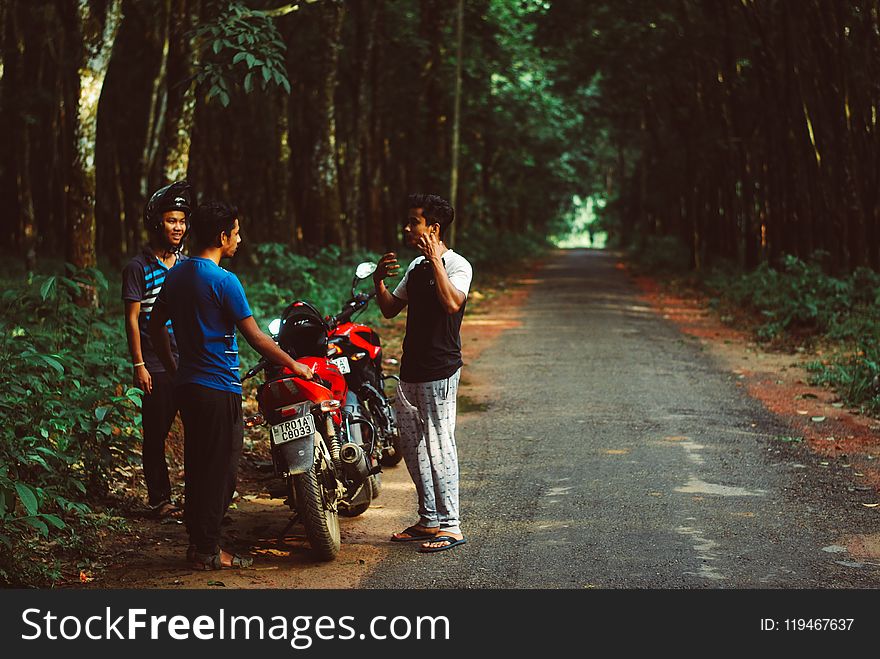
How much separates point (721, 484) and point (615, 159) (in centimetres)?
6562

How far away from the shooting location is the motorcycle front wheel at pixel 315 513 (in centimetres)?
623

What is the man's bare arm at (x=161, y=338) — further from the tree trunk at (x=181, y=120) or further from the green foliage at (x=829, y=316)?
the tree trunk at (x=181, y=120)

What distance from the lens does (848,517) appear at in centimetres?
714

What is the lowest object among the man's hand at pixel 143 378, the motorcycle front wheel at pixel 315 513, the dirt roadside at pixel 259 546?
the dirt roadside at pixel 259 546

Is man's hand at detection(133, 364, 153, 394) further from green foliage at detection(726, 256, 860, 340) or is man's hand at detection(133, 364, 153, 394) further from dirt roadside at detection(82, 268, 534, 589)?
green foliage at detection(726, 256, 860, 340)

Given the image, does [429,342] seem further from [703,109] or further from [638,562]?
[703,109]

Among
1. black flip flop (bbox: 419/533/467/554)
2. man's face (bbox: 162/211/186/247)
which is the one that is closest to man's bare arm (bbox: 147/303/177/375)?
man's face (bbox: 162/211/186/247)

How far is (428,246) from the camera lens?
6.43 metres

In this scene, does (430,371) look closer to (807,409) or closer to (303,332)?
(303,332)

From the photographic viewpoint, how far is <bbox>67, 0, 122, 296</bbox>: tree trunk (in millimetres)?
12258

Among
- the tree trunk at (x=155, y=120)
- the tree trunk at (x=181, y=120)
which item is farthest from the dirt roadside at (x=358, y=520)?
the tree trunk at (x=155, y=120)

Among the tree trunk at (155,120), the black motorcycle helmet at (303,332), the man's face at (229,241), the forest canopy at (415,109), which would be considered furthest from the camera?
the tree trunk at (155,120)

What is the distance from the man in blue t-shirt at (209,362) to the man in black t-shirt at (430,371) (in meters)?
0.75

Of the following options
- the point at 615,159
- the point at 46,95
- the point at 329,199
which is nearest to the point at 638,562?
the point at 329,199
